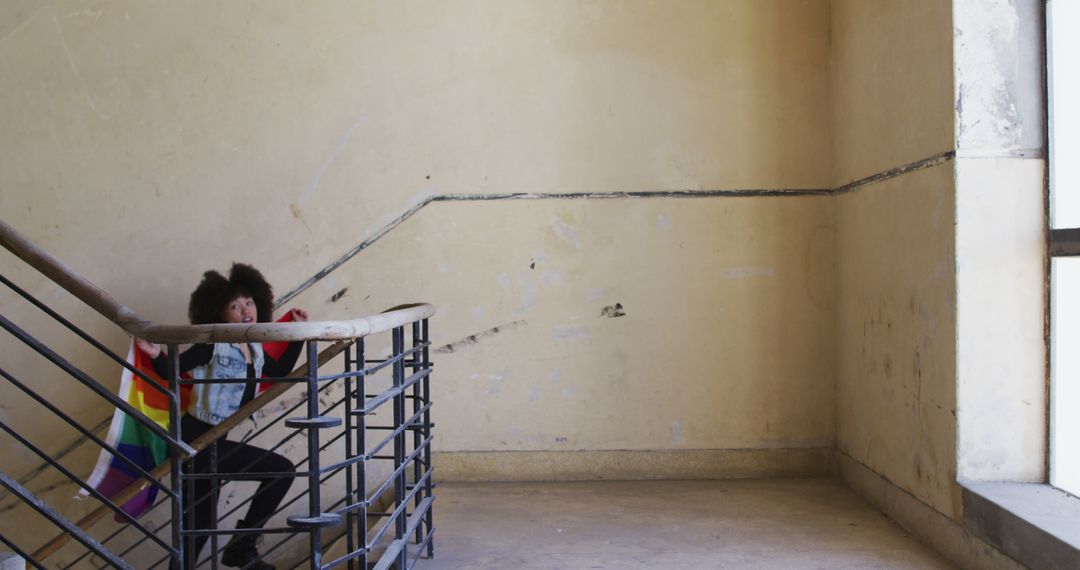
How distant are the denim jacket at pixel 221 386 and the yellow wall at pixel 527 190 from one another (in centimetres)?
74

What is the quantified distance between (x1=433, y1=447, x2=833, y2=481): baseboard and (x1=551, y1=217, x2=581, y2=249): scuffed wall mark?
1047 mm

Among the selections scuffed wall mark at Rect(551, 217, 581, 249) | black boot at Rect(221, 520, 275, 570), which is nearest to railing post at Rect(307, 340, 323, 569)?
black boot at Rect(221, 520, 275, 570)

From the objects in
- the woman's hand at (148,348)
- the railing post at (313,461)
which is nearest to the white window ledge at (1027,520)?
the railing post at (313,461)

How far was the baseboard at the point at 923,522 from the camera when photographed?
275 cm

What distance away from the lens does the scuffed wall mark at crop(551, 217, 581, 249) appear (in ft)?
13.9

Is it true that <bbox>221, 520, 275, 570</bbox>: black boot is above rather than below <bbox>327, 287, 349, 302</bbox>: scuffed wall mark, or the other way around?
below

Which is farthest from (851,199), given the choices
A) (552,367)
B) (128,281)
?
(128,281)

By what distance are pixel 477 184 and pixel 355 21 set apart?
1.01 metres

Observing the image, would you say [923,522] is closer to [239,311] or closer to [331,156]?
[239,311]

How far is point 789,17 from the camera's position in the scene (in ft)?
13.9

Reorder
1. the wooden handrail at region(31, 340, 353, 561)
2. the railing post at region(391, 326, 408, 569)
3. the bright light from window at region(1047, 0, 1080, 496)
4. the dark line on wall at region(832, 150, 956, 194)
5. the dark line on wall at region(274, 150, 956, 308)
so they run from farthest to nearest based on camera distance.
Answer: the dark line on wall at region(274, 150, 956, 308) < the wooden handrail at region(31, 340, 353, 561) < the dark line on wall at region(832, 150, 956, 194) < the bright light from window at region(1047, 0, 1080, 496) < the railing post at region(391, 326, 408, 569)

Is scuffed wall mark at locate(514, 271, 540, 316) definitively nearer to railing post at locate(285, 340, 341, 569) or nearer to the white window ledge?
the white window ledge

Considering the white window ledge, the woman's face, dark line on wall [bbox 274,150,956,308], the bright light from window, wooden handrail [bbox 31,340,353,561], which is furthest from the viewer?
dark line on wall [bbox 274,150,956,308]

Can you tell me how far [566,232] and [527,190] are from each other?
284 millimetres
